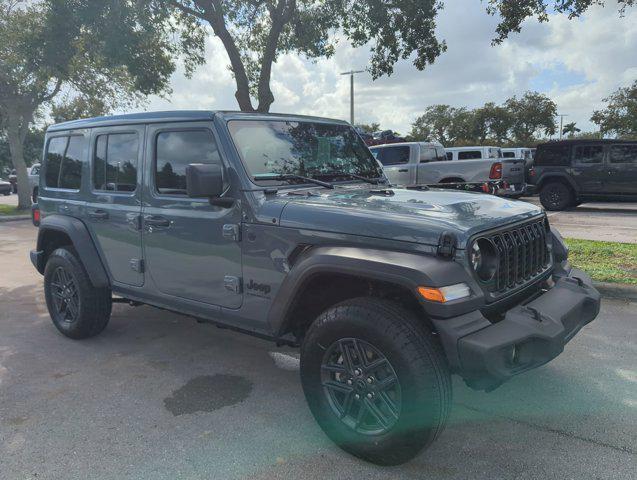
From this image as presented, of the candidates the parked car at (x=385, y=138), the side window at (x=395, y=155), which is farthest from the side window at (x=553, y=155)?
the parked car at (x=385, y=138)

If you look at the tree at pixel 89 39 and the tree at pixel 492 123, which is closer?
the tree at pixel 89 39

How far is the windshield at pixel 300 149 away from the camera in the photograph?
331cm

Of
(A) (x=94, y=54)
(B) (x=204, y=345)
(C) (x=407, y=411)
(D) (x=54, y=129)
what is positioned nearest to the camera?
(C) (x=407, y=411)

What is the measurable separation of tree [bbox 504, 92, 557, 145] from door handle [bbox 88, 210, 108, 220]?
185 ft

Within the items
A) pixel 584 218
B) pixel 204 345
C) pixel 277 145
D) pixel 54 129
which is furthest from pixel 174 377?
pixel 584 218

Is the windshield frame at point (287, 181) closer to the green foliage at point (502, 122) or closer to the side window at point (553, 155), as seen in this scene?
the side window at point (553, 155)

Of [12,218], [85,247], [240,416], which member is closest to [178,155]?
[85,247]

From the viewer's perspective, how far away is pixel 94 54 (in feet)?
37.2

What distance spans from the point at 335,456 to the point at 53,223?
3288 millimetres

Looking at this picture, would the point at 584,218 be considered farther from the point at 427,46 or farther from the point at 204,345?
the point at 204,345

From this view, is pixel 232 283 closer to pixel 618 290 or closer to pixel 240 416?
pixel 240 416

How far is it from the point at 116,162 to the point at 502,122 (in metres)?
56.5

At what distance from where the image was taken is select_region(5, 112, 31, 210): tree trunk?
17219 mm

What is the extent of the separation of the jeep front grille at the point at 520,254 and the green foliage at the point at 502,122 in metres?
55.0
